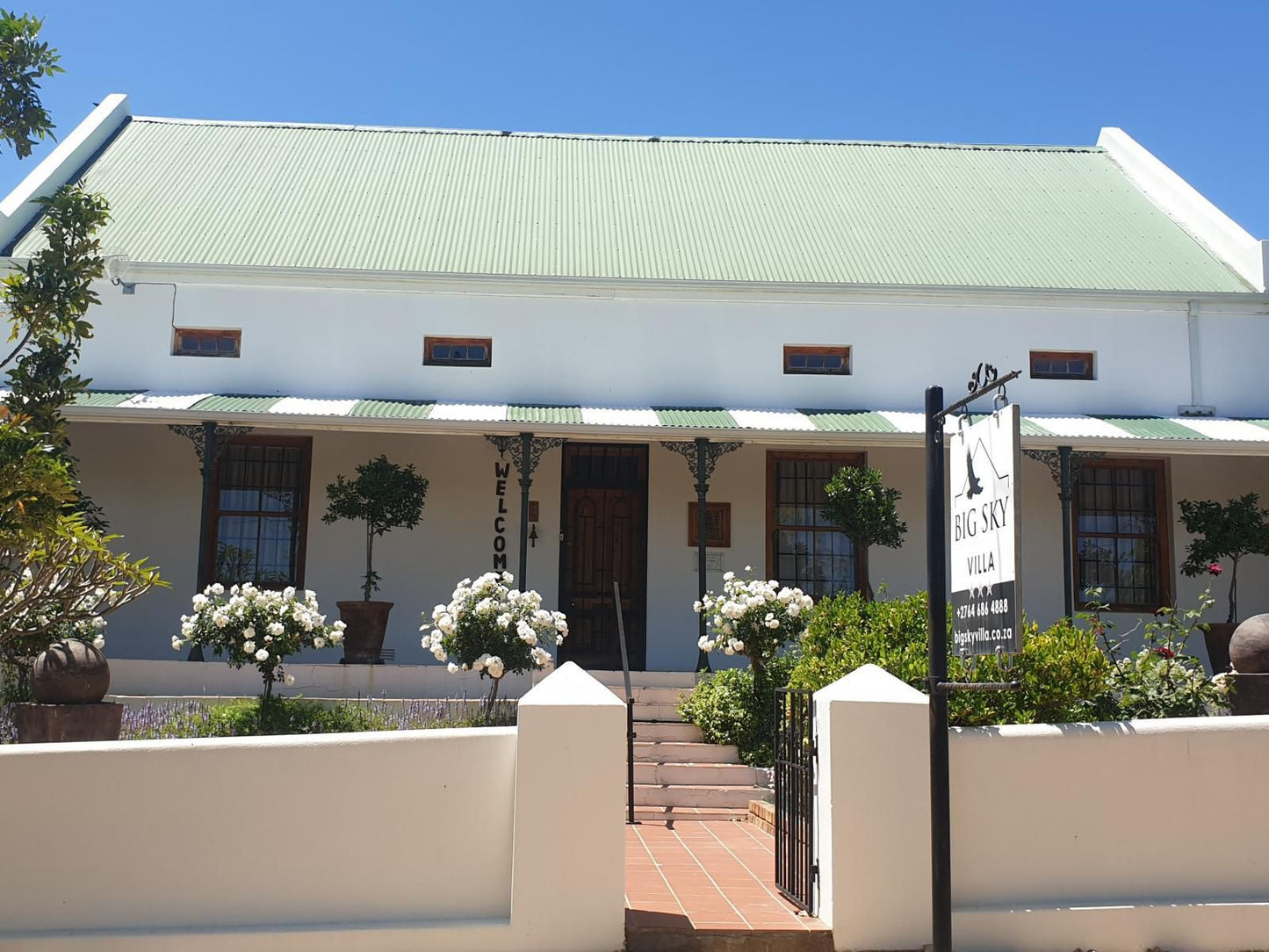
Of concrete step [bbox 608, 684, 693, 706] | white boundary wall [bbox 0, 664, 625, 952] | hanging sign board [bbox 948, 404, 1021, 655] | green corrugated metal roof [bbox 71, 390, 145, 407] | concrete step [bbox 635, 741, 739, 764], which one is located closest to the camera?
hanging sign board [bbox 948, 404, 1021, 655]

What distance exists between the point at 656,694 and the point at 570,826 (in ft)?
20.7

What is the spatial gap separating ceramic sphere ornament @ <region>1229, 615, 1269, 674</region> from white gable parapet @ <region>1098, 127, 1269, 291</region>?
6.78 metres

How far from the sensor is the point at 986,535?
5395mm

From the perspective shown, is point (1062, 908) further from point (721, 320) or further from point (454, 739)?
point (721, 320)

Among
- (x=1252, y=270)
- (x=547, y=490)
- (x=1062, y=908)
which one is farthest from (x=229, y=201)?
(x=1062, y=908)

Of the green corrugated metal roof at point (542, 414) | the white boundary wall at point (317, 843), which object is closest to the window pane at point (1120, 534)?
the green corrugated metal roof at point (542, 414)

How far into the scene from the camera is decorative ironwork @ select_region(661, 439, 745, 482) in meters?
13.3

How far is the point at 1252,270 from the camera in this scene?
15156mm

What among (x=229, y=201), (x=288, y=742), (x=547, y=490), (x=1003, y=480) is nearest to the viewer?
(x=1003, y=480)

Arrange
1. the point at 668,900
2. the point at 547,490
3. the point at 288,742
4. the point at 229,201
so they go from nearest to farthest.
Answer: the point at 288,742 < the point at 668,900 < the point at 547,490 < the point at 229,201

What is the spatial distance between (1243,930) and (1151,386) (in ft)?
32.1

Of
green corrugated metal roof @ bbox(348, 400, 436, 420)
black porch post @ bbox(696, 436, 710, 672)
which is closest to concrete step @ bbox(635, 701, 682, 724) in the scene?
black porch post @ bbox(696, 436, 710, 672)

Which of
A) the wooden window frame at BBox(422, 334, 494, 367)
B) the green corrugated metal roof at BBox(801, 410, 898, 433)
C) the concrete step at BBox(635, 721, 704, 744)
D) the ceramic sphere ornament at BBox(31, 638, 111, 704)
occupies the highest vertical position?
the wooden window frame at BBox(422, 334, 494, 367)

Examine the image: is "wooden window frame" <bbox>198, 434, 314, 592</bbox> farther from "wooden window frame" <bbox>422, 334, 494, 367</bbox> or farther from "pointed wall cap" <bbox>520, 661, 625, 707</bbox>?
"pointed wall cap" <bbox>520, 661, 625, 707</bbox>
